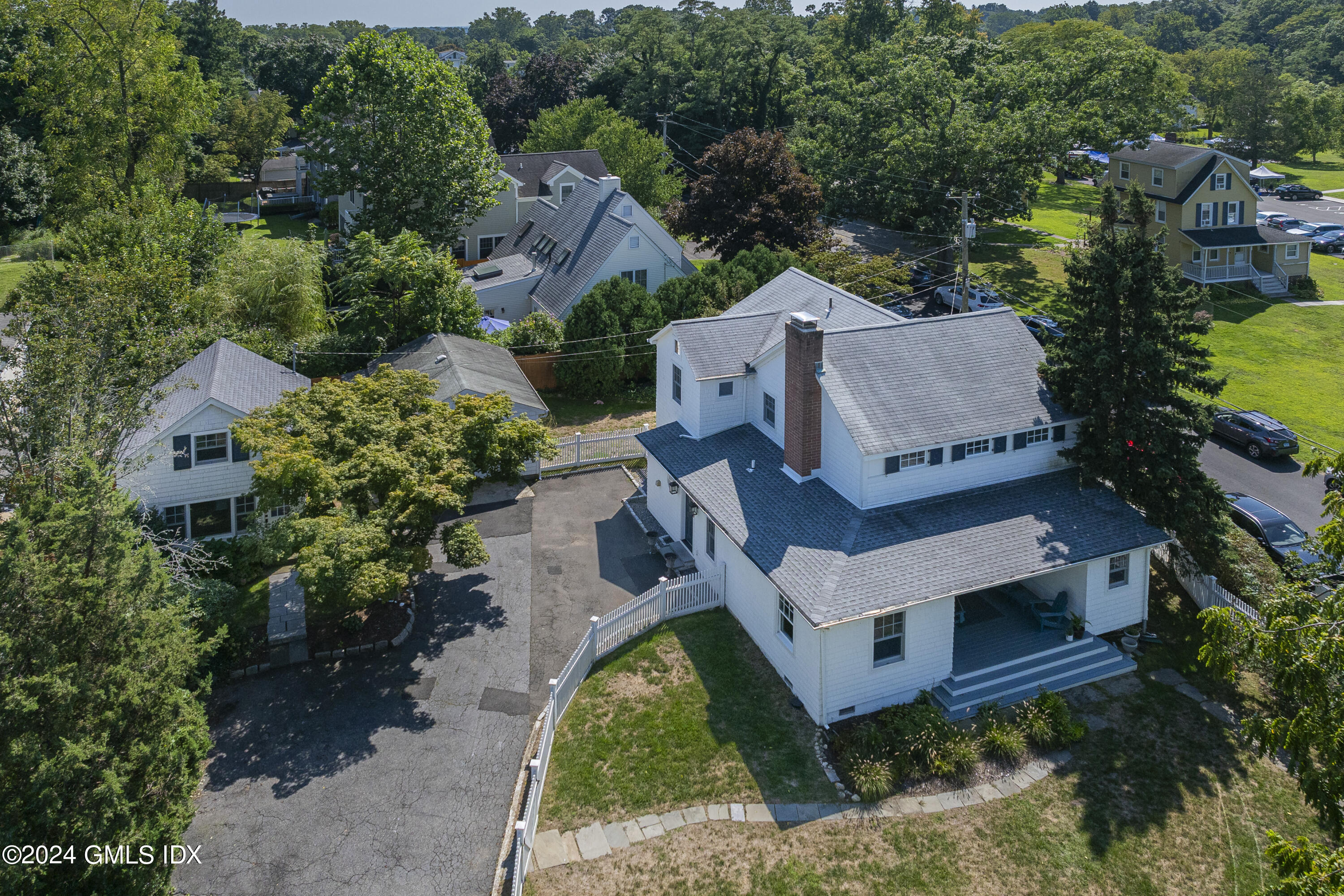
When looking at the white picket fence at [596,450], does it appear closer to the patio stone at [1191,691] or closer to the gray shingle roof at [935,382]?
the gray shingle roof at [935,382]

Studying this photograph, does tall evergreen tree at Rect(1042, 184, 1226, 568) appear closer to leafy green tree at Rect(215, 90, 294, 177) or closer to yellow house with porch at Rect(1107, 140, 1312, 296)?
yellow house with porch at Rect(1107, 140, 1312, 296)

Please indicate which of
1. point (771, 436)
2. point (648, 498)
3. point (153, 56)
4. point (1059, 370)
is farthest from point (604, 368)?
point (153, 56)

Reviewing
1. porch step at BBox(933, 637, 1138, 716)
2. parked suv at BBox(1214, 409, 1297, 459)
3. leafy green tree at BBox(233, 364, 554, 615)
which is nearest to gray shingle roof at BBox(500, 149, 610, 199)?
leafy green tree at BBox(233, 364, 554, 615)

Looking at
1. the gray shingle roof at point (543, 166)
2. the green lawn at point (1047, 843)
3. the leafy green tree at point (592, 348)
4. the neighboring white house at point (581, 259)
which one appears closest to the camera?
the green lawn at point (1047, 843)

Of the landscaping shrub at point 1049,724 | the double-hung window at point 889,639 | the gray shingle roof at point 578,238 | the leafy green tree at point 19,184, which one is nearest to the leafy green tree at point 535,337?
the gray shingle roof at point 578,238

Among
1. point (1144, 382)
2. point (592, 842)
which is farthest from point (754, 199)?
point (592, 842)

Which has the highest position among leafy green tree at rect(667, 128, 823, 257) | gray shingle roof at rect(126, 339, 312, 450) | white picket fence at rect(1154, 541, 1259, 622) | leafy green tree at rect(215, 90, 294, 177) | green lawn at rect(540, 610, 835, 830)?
leafy green tree at rect(215, 90, 294, 177)
